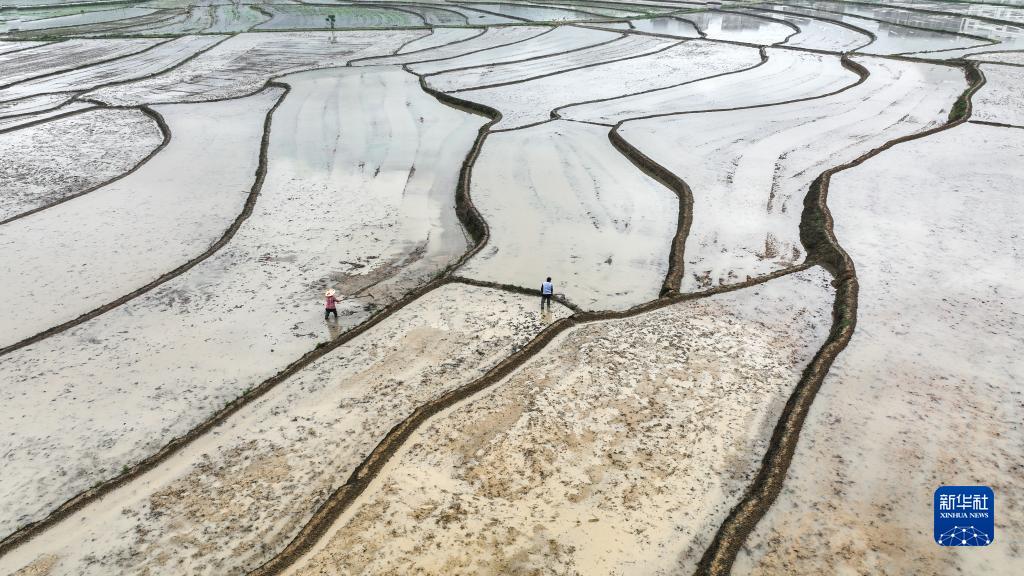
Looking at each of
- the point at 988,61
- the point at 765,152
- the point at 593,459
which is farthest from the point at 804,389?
the point at 988,61

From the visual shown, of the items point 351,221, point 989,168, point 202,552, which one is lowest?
point 202,552

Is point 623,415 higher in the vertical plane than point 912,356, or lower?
lower

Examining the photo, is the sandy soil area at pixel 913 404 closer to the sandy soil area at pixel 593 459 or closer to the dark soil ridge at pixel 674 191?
the sandy soil area at pixel 593 459

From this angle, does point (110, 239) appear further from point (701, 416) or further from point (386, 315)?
point (701, 416)

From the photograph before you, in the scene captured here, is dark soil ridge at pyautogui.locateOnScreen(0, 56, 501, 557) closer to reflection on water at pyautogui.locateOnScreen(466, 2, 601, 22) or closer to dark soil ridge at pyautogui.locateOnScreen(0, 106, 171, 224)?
dark soil ridge at pyautogui.locateOnScreen(0, 106, 171, 224)

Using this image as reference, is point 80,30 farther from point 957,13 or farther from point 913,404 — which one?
point 957,13

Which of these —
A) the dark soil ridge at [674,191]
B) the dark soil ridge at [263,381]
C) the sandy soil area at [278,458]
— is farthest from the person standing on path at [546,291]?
the dark soil ridge at [674,191]

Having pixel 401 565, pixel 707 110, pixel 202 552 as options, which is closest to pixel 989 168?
pixel 707 110
